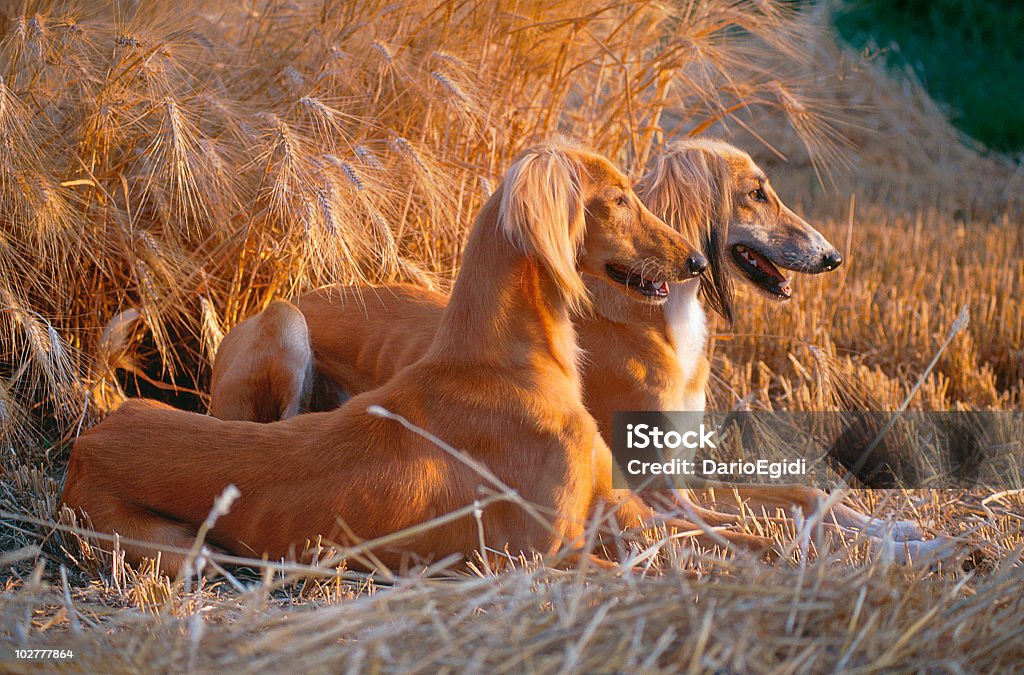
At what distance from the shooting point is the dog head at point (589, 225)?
3.25 m

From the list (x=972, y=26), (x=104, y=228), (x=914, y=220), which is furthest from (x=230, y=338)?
(x=972, y=26)

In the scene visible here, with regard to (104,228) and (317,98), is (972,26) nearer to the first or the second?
(317,98)

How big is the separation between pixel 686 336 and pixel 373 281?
175 centimetres

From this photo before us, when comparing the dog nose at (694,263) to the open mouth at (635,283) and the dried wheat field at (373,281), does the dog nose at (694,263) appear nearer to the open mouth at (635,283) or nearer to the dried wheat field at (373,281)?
the open mouth at (635,283)

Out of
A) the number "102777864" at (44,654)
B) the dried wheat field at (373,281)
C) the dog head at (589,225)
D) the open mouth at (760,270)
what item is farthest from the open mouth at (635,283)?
the number "102777864" at (44,654)

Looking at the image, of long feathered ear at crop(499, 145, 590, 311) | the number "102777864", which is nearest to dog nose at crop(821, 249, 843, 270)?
long feathered ear at crop(499, 145, 590, 311)

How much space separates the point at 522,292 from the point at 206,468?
1.13 m

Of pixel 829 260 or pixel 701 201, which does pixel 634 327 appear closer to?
pixel 701 201

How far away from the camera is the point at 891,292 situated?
268 inches

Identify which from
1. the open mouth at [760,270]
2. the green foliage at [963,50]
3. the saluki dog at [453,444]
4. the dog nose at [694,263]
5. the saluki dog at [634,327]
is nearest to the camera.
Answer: the saluki dog at [453,444]

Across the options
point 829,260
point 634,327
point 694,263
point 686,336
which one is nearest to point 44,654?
point 694,263

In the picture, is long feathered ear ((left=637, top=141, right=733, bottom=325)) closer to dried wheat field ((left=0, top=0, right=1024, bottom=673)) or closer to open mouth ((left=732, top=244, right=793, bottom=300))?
open mouth ((left=732, top=244, right=793, bottom=300))

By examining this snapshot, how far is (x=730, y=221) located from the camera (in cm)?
448

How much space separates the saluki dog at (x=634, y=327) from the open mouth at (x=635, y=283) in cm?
47
